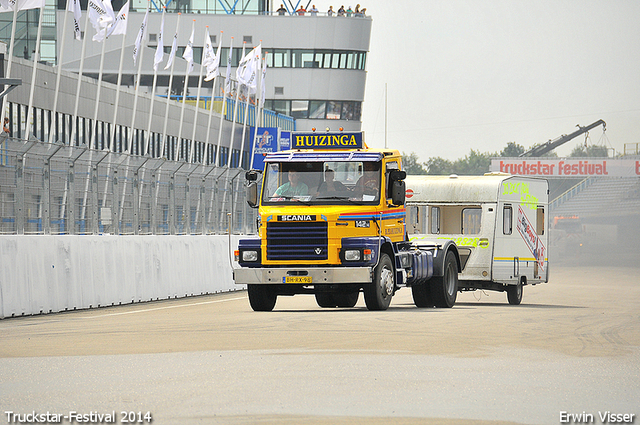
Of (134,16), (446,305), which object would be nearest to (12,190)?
(446,305)

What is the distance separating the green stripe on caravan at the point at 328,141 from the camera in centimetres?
1888

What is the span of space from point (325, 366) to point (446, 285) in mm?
9660

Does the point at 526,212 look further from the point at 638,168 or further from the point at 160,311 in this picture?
the point at 638,168

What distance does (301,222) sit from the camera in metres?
17.8

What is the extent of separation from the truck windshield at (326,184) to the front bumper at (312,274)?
1.15 meters

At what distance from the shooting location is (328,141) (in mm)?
18953

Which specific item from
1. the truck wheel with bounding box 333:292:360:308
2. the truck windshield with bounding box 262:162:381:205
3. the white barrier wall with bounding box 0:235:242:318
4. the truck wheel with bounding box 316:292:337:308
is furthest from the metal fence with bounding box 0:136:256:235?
the truck windshield with bounding box 262:162:381:205

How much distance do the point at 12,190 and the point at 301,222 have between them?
201 inches

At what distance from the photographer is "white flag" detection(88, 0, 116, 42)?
38.7 metres

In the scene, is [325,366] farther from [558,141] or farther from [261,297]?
[558,141]

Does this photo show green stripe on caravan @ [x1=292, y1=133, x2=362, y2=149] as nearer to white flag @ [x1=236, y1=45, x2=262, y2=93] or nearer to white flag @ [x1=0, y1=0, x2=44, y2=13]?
white flag @ [x1=0, y1=0, x2=44, y2=13]

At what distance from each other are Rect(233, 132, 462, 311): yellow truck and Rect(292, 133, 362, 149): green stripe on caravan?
0.06 feet

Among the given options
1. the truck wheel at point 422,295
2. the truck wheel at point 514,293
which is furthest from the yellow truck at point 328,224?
the truck wheel at point 514,293

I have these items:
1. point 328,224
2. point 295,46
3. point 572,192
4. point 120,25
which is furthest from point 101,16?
point 572,192
